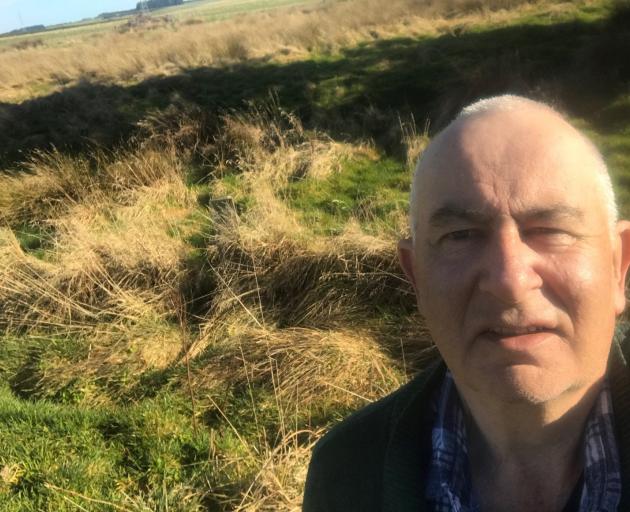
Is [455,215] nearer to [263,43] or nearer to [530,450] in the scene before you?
[530,450]

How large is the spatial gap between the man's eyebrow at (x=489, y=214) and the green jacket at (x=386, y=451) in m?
0.35

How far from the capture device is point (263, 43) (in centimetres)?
1972

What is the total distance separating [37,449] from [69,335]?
1.72 m

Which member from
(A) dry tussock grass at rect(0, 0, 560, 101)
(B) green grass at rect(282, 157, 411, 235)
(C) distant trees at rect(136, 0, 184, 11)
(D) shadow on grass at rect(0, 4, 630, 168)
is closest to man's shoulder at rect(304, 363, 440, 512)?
(B) green grass at rect(282, 157, 411, 235)

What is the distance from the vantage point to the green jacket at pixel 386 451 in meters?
1.32

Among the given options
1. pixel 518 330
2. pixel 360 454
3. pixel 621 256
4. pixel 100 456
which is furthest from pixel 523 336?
pixel 100 456

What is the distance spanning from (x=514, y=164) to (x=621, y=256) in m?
0.38

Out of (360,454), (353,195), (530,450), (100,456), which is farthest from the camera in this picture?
(353,195)

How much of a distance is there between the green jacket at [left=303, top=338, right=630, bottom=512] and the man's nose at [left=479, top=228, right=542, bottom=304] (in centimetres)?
32

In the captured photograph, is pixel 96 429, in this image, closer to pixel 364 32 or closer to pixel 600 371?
pixel 600 371

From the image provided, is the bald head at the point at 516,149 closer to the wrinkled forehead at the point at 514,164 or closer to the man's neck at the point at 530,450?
the wrinkled forehead at the point at 514,164

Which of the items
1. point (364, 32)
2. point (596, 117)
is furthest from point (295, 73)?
point (596, 117)

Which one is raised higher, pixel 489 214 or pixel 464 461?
pixel 489 214

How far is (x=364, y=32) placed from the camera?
60.7 feet
